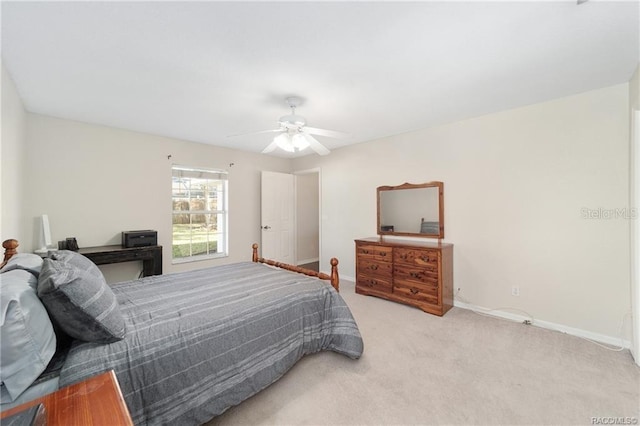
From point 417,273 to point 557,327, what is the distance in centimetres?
145

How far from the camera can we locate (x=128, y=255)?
3.46m

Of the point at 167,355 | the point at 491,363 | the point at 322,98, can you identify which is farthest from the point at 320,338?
the point at 322,98

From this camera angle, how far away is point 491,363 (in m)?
2.24

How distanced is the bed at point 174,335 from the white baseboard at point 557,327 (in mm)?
1976

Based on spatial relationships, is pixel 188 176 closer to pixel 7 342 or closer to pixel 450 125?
pixel 7 342

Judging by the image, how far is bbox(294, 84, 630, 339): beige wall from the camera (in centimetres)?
256

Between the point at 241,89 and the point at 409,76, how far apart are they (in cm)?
153

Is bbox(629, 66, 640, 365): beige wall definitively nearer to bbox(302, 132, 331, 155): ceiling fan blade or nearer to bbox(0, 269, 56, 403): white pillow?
bbox(302, 132, 331, 155): ceiling fan blade

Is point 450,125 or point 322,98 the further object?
point 450,125

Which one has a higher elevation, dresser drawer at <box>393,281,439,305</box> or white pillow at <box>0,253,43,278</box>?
white pillow at <box>0,253,43,278</box>

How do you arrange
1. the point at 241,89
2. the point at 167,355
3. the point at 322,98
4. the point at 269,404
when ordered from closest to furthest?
the point at 167,355, the point at 269,404, the point at 241,89, the point at 322,98

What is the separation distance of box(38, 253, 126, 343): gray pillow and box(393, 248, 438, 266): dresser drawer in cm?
303

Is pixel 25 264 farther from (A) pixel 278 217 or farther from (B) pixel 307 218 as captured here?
(B) pixel 307 218

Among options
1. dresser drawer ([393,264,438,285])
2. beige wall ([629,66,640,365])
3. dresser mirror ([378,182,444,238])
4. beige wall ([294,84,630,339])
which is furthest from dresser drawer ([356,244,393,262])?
beige wall ([629,66,640,365])
